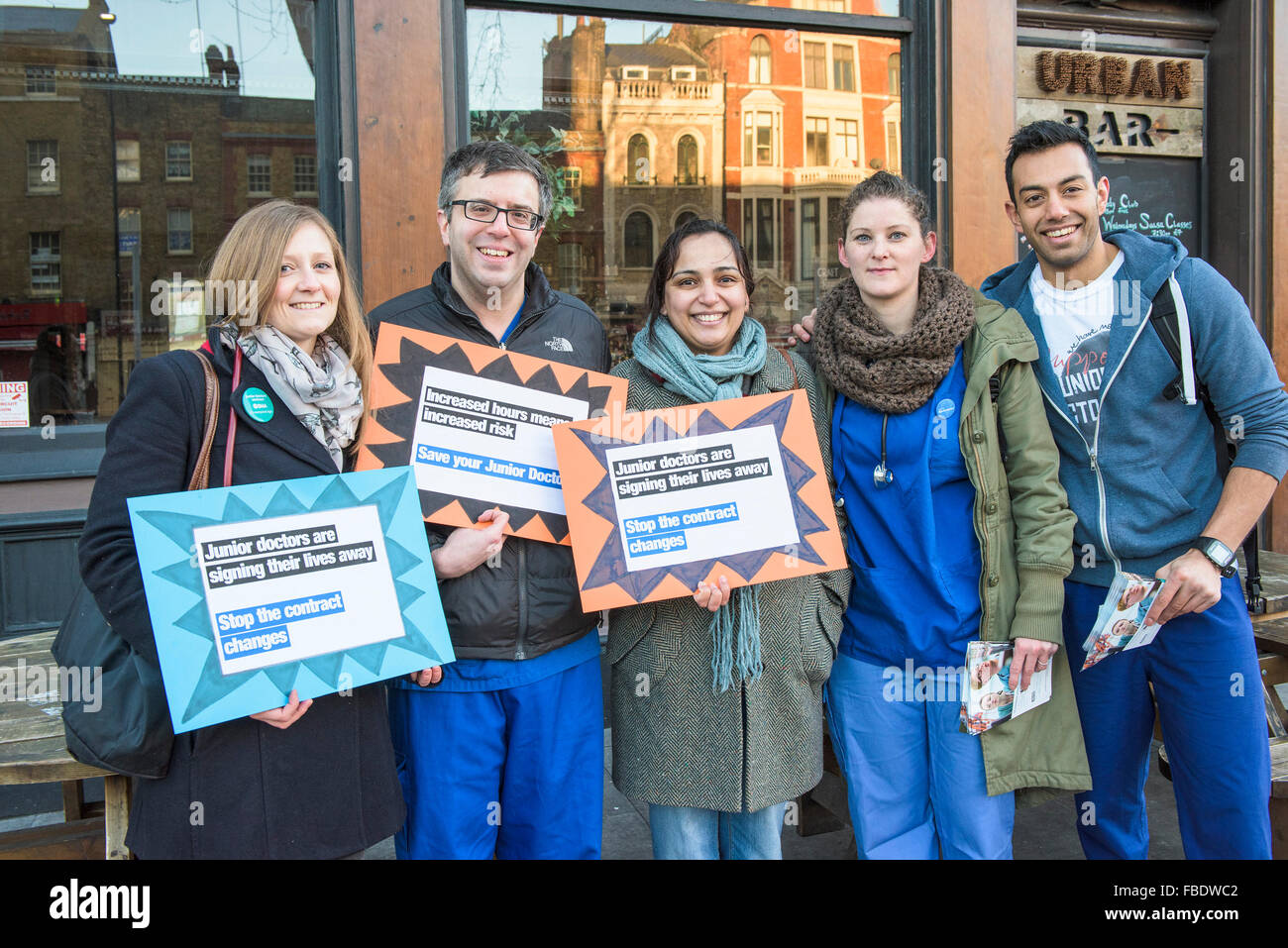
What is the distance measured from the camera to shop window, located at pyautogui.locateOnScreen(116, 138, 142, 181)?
15.3ft

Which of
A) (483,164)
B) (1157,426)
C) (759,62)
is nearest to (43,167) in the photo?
(483,164)

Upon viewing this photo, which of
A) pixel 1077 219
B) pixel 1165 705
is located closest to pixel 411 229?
pixel 1077 219

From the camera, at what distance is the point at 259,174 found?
15.1ft

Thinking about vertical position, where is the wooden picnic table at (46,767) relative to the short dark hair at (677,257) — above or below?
below

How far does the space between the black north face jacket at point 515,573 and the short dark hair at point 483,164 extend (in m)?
0.20

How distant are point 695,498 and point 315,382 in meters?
0.96

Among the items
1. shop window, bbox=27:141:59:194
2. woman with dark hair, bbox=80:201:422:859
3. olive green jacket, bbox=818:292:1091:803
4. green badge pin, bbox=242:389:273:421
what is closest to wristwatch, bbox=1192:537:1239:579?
olive green jacket, bbox=818:292:1091:803

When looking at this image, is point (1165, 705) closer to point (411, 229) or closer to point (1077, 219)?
point (1077, 219)

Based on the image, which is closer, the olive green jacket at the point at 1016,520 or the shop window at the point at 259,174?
the olive green jacket at the point at 1016,520

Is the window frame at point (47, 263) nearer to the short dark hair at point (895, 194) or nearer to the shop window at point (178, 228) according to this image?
the shop window at point (178, 228)

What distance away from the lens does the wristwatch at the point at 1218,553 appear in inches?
95.0

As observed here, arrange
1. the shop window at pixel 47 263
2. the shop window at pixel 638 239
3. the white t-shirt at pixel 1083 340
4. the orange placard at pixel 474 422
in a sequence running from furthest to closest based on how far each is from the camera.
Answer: the shop window at pixel 638 239 < the shop window at pixel 47 263 < the white t-shirt at pixel 1083 340 < the orange placard at pixel 474 422

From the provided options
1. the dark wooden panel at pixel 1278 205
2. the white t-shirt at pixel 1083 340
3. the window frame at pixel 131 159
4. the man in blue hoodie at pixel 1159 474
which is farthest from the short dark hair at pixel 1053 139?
the window frame at pixel 131 159
